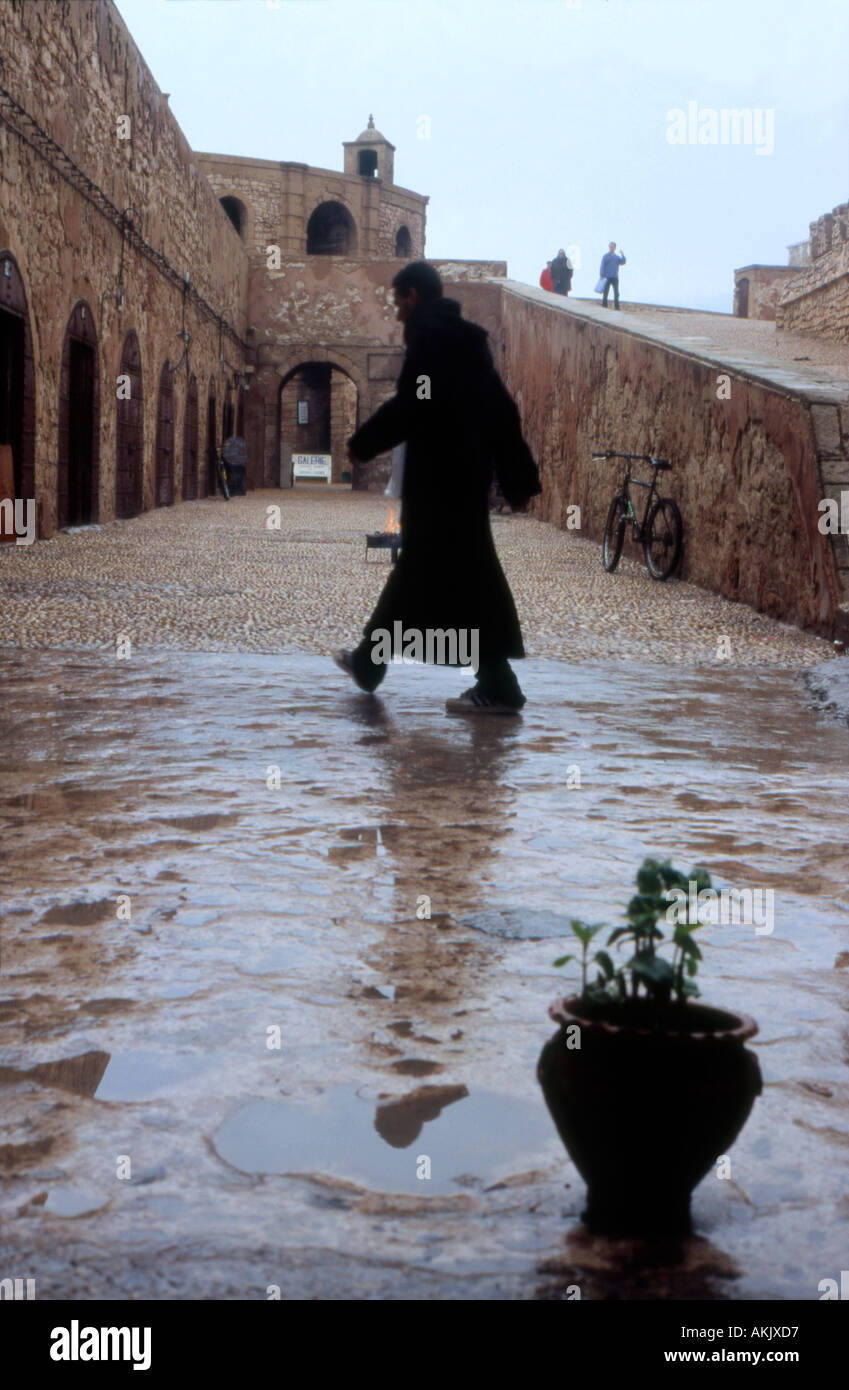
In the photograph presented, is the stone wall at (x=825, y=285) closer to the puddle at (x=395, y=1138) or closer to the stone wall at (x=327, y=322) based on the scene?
the stone wall at (x=327, y=322)

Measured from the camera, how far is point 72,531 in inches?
576

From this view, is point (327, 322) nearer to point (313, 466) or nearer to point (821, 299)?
point (313, 466)

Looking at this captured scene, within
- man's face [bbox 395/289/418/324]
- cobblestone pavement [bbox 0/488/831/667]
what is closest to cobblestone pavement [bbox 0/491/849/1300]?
cobblestone pavement [bbox 0/488/831/667]

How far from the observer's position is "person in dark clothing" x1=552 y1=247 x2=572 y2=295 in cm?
2988

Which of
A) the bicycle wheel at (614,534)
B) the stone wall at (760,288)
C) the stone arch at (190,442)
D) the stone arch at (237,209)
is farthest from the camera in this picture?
the stone arch at (237,209)

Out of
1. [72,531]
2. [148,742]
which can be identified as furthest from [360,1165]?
[72,531]

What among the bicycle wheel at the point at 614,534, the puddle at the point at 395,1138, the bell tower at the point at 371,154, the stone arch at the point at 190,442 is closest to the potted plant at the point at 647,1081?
the puddle at the point at 395,1138

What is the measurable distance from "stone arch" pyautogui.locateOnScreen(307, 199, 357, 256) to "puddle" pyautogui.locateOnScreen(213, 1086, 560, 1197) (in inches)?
1843

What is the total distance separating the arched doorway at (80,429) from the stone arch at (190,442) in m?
7.16

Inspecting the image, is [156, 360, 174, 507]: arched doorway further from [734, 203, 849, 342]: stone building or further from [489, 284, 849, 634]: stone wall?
[734, 203, 849, 342]: stone building

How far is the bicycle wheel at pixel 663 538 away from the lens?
11133mm

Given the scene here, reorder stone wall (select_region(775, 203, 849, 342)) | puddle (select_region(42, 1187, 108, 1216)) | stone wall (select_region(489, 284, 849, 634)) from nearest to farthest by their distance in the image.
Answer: puddle (select_region(42, 1187, 108, 1216)) → stone wall (select_region(489, 284, 849, 634)) → stone wall (select_region(775, 203, 849, 342))

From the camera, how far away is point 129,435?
1778 centimetres

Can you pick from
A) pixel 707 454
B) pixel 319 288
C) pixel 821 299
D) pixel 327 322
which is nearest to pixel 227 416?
pixel 327 322
